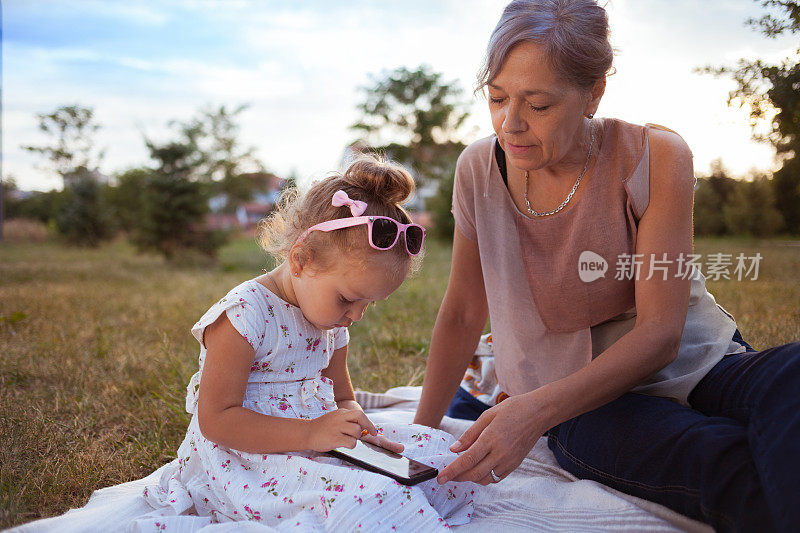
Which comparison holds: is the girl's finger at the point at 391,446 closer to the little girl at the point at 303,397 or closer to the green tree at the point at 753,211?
the little girl at the point at 303,397

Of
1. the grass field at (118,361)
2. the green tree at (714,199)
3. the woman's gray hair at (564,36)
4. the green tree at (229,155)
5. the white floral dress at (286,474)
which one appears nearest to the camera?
the white floral dress at (286,474)

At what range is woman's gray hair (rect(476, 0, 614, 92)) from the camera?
1.58 m

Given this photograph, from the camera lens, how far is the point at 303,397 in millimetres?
1740

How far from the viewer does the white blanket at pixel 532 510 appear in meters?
1.45

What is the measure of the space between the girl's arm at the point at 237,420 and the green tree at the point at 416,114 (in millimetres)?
22674

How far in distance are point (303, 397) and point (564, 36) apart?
124 centimetres

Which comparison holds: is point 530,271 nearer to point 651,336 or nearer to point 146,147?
→ point 651,336

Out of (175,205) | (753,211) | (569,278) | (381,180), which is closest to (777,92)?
(753,211)

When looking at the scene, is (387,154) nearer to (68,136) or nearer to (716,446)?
(716,446)

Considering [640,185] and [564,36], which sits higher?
[564,36]

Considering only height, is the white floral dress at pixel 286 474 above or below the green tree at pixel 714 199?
below

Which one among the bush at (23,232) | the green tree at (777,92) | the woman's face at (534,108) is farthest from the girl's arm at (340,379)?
the bush at (23,232)

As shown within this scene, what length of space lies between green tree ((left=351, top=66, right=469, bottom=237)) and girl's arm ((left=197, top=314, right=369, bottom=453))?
22.7 meters

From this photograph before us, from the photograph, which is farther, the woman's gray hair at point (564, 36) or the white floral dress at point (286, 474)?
the woman's gray hair at point (564, 36)
